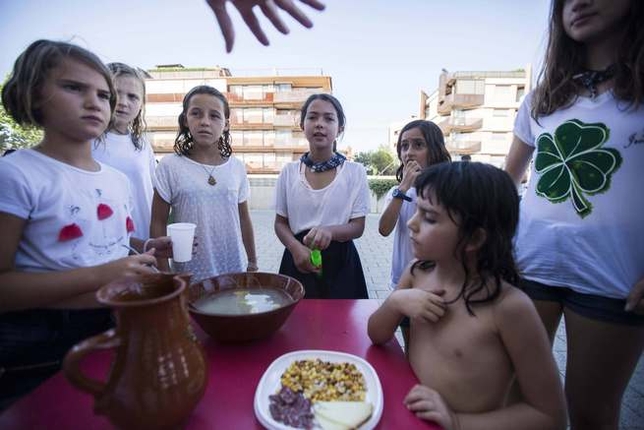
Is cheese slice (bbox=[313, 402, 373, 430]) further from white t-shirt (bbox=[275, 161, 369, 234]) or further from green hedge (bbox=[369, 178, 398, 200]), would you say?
green hedge (bbox=[369, 178, 398, 200])

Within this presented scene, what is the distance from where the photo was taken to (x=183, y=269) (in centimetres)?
187

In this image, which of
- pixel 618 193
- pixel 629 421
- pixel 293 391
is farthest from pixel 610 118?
pixel 629 421

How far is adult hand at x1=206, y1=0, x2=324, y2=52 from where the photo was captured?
1.39m

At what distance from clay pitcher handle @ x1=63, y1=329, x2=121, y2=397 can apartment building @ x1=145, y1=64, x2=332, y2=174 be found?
2465 cm

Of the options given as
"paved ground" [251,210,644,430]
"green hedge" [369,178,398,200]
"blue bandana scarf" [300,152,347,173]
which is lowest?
"paved ground" [251,210,644,430]

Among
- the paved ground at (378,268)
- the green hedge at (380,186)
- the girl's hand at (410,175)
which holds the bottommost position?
the paved ground at (378,268)

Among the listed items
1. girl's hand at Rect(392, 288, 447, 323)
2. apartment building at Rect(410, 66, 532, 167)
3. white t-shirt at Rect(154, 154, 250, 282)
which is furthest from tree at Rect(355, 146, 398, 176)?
girl's hand at Rect(392, 288, 447, 323)

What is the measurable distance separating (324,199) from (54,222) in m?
1.26

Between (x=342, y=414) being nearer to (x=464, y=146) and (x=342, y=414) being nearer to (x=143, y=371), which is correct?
(x=143, y=371)

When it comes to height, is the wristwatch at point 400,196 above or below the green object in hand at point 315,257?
above

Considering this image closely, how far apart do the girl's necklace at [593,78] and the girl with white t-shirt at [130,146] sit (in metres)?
2.26

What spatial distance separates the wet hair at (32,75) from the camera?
1.07 metres

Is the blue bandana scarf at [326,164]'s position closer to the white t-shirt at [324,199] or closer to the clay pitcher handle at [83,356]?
the white t-shirt at [324,199]

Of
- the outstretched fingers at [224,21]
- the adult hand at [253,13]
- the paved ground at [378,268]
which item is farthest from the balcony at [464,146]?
the outstretched fingers at [224,21]
